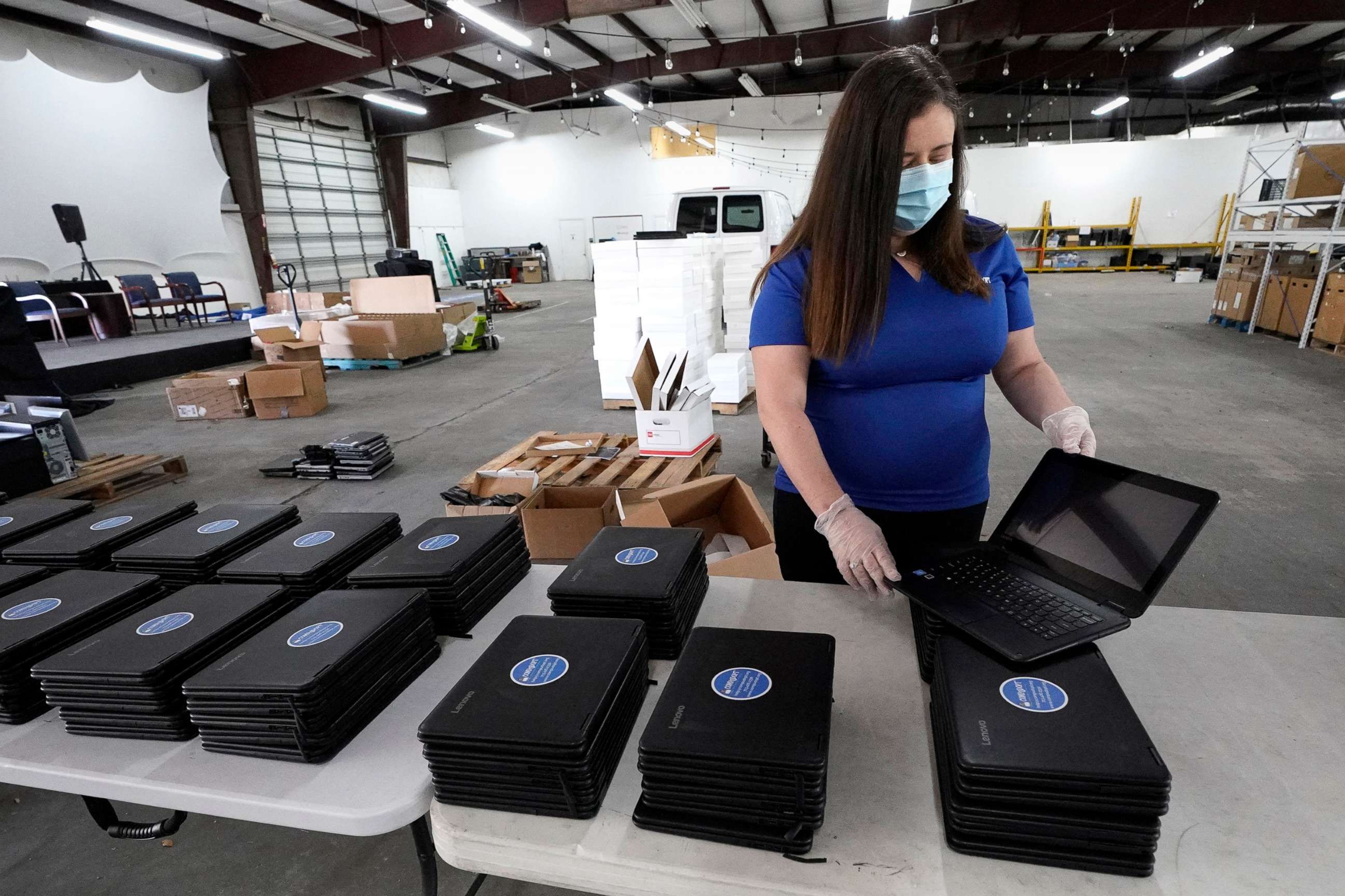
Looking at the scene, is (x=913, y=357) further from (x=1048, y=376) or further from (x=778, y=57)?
(x=778, y=57)

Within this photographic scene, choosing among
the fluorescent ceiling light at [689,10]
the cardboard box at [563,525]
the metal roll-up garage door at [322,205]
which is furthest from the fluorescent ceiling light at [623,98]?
the cardboard box at [563,525]

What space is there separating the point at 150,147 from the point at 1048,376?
44.1ft

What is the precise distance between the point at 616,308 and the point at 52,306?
7951 mm

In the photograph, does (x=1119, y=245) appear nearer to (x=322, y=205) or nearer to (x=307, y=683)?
(x=322, y=205)

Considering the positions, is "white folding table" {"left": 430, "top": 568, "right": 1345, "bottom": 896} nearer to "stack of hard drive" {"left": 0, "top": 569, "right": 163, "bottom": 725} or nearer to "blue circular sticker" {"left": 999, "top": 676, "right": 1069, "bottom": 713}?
"blue circular sticker" {"left": 999, "top": 676, "right": 1069, "bottom": 713}

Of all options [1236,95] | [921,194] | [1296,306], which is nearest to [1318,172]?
[1296,306]

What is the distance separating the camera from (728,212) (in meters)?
6.79

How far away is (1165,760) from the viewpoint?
824 millimetres

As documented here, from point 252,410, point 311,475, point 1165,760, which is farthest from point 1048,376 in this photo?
point 252,410

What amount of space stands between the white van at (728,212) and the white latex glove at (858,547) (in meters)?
5.80

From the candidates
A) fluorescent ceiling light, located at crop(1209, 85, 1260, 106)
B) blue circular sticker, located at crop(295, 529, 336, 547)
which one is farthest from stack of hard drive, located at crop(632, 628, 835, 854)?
fluorescent ceiling light, located at crop(1209, 85, 1260, 106)

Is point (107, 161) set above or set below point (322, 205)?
above

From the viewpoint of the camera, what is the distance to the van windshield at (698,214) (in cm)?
683

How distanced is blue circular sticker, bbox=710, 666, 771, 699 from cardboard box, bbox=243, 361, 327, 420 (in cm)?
596
